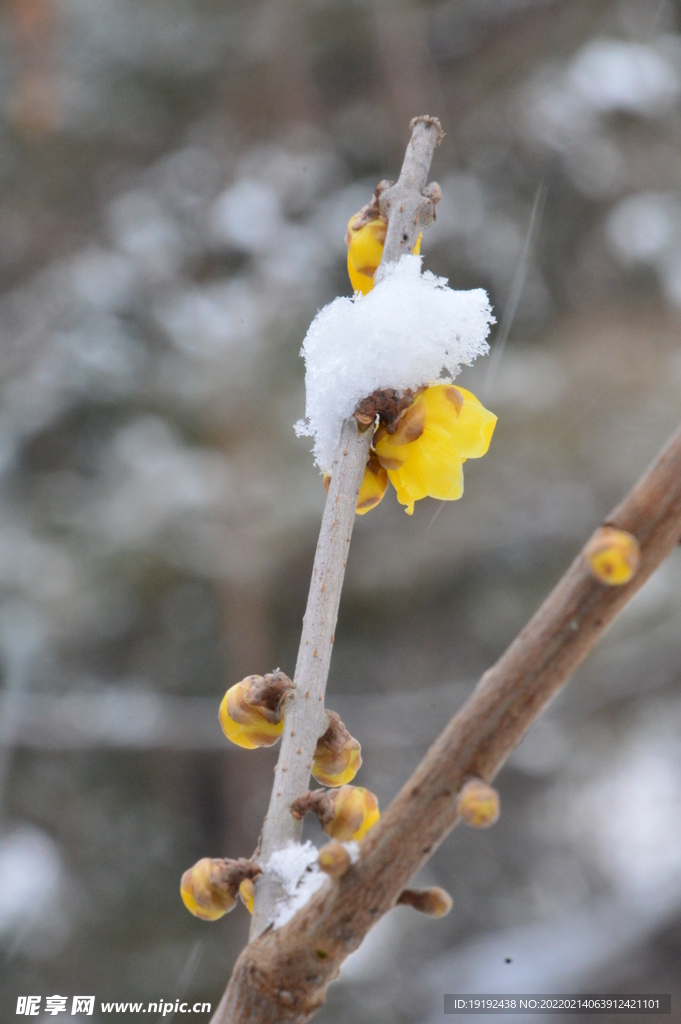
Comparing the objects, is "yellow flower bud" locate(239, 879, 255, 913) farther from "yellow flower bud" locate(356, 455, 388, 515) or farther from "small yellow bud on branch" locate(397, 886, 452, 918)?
"yellow flower bud" locate(356, 455, 388, 515)

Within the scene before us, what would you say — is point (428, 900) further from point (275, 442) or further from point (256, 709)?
point (275, 442)

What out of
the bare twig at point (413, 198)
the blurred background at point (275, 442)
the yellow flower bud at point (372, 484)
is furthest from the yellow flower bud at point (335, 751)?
the blurred background at point (275, 442)

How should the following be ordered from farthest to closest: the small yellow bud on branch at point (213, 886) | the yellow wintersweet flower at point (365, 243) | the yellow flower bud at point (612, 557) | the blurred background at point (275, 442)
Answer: the blurred background at point (275, 442)
the yellow wintersweet flower at point (365, 243)
the small yellow bud on branch at point (213, 886)
the yellow flower bud at point (612, 557)

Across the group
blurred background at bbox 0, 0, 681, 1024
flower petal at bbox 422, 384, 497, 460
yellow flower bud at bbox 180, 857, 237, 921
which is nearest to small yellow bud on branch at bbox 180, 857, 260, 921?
yellow flower bud at bbox 180, 857, 237, 921

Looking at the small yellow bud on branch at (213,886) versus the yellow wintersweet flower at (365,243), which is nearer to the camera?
the small yellow bud on branch at (213,886)

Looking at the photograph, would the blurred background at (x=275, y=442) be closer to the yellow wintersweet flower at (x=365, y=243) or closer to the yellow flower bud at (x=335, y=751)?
the yellow wintersweet flower at (x=365, y=243)

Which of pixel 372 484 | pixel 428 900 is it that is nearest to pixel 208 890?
pixel 428 900

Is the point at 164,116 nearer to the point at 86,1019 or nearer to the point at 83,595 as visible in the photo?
the point at 83,595
